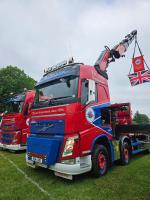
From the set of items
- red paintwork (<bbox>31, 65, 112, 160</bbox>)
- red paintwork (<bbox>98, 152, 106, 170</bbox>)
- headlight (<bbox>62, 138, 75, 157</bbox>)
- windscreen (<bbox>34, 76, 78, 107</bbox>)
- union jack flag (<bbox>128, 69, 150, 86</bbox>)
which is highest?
union jack flag (<bbox>128, 69, 150, 86</bbox>)

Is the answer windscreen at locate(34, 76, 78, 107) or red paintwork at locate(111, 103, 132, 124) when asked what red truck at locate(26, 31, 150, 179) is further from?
red paintwork at locate(111, 103, 132, 124)

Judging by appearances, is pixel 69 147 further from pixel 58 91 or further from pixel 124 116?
pixel 124 116

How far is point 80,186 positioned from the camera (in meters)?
4.95

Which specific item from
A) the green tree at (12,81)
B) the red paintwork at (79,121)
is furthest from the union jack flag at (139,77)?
the green tree at (12,81)

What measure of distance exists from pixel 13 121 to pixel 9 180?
5014 mm

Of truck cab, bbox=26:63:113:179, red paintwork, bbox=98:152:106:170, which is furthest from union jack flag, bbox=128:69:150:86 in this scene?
red paintwork, bbox=98:152:106:170

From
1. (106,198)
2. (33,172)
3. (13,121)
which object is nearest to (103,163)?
(106,198)

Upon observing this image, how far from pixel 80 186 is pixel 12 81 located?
94.0 ft

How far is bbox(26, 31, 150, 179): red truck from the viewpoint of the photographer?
16.6 feet

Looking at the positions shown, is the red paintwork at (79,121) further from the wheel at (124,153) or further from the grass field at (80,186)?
the wheel at (124,153)

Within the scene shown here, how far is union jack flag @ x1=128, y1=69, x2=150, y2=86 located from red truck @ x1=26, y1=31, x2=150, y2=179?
2.79m

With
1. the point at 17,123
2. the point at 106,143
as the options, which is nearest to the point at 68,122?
the point at 106,143

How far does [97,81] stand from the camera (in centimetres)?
635

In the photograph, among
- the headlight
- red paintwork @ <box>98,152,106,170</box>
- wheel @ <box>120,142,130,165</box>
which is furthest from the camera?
wheel @ <box>120,142,130,165</box>
